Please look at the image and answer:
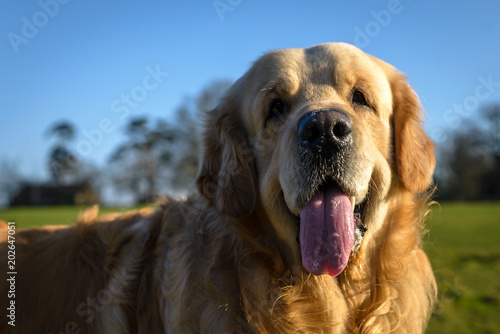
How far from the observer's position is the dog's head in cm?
244

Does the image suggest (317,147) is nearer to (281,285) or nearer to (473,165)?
(281,285)

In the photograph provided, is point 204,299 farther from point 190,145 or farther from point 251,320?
point 190,145

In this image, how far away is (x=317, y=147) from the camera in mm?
2420

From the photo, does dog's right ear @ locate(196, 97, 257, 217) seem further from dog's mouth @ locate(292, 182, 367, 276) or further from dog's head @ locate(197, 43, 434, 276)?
dog's mouth @ locate(292, 182, 367, 276)

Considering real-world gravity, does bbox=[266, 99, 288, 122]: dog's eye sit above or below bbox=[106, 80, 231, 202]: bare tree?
above

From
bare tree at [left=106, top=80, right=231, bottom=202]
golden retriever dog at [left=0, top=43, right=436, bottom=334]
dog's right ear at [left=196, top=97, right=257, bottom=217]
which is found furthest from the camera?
bare tree at [left=106, top=80, right=231, bottom=202]

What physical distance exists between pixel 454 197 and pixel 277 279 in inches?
2009

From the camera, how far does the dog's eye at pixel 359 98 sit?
2.88 meters

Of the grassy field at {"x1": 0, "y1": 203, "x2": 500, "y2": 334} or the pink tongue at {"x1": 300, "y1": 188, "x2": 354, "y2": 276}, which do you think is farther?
the grassy field at {"x1": 0, "y1": 203, "x2": 500, "y2": 334}

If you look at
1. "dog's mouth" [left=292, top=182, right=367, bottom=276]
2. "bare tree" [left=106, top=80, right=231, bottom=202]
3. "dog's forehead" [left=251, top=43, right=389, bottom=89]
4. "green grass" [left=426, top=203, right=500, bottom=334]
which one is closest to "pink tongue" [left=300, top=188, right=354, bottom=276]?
"dog's mouth" [left=292, top=182, right=367, bottom=276]

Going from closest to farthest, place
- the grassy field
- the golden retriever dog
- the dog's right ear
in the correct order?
the golden retriever dog < the dog's right ear < the grassy field

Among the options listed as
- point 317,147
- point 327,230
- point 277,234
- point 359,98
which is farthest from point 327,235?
point 359,98

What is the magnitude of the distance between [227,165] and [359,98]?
106cm

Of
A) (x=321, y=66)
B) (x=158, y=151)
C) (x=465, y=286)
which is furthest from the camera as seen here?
(x=158, y=151)
